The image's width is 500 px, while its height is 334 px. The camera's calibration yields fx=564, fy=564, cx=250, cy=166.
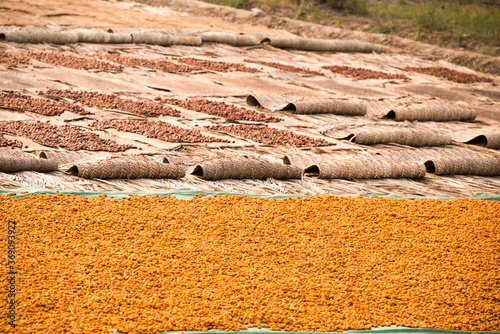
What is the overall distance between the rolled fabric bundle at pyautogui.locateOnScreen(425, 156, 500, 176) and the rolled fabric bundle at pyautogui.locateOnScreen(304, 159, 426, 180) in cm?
26

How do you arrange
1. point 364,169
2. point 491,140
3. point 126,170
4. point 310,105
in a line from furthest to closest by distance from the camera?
point 310,105 → point 491,140 → point 364,169 → point 126,170

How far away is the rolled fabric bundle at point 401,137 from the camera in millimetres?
6393

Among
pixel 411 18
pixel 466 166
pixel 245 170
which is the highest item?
pixel 411 18

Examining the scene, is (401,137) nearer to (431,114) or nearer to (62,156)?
(431,114)

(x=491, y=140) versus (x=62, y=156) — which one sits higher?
(x=491, y=140)

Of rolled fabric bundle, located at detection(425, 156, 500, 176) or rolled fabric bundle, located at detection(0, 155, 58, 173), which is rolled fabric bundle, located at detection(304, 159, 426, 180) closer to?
rolled fabric bundle, located at detection(425, 156, 500, 176)

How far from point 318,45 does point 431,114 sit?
175 inches

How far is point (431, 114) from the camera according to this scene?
7.46 m

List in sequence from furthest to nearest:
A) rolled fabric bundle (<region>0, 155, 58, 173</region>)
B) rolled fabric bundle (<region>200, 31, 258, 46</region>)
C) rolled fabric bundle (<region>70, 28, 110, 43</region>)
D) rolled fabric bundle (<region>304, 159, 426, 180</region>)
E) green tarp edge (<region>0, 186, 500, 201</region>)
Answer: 1. rolled fabric bundle (<region>200, 31, 258, 46</region>)
2. rolled fabric bundle (<region>70, 28, 110, 43</region>)
3. rolled fabric bundle (<region>304, 159, 426, 180</region>)
4. rolled fabric bundle (<region>0, 155, 58, 173</region>)
5. green tarp edge (<region>0, 186, 500, 201</region>)

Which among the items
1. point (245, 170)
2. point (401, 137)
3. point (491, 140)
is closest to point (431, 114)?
point (491, 140)

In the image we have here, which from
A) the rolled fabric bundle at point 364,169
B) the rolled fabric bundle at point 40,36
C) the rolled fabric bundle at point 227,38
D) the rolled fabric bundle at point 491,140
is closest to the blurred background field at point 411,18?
the rolled fabric bundle at point 227,38

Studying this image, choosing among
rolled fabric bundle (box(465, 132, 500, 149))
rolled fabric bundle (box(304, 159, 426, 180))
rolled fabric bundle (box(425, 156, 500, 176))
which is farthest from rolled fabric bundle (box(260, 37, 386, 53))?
rolled fabric bundle (box(304, 159, 426, 180))

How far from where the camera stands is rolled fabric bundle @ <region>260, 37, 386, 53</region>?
11.2m

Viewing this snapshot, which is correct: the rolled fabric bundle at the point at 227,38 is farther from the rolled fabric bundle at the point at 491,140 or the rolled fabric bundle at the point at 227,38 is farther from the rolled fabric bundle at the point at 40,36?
the rolled fabric bundle at the point at 491,140
